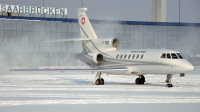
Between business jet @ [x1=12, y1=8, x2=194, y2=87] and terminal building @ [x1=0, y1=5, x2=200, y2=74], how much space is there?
27.6m

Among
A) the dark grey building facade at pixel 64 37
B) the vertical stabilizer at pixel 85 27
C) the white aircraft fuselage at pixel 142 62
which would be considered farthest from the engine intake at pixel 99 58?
the dark grey building facade at pixel 64 37

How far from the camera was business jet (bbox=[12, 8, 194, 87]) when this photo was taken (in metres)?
30.8

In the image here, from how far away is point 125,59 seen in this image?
33.8 meters

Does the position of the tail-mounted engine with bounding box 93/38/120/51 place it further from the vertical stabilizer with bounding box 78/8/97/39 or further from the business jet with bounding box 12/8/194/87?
the vertical stabilizer with bounding box 78/8/97/39

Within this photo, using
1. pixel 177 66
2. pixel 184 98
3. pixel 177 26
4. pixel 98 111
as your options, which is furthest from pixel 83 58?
pixel 177 26

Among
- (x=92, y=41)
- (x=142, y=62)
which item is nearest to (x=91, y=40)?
(x=92, y=41)

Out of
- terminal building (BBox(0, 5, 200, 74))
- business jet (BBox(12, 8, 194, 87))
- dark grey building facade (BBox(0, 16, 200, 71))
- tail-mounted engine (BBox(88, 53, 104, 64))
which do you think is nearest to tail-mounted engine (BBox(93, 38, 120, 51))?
business jet (BBox(12, 8, 194, 87))

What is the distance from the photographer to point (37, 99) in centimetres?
2092

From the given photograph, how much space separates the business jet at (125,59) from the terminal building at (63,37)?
27.6 m

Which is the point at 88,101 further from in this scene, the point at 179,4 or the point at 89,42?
the point at 179,4

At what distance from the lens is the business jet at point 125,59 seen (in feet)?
101

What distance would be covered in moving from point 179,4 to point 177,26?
736 inches

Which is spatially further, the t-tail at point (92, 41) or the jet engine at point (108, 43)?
the t-tail at point (92, 41)

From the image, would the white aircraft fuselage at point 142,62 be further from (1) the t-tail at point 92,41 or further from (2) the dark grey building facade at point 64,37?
(2) the dark grey building facade at point 64,37
